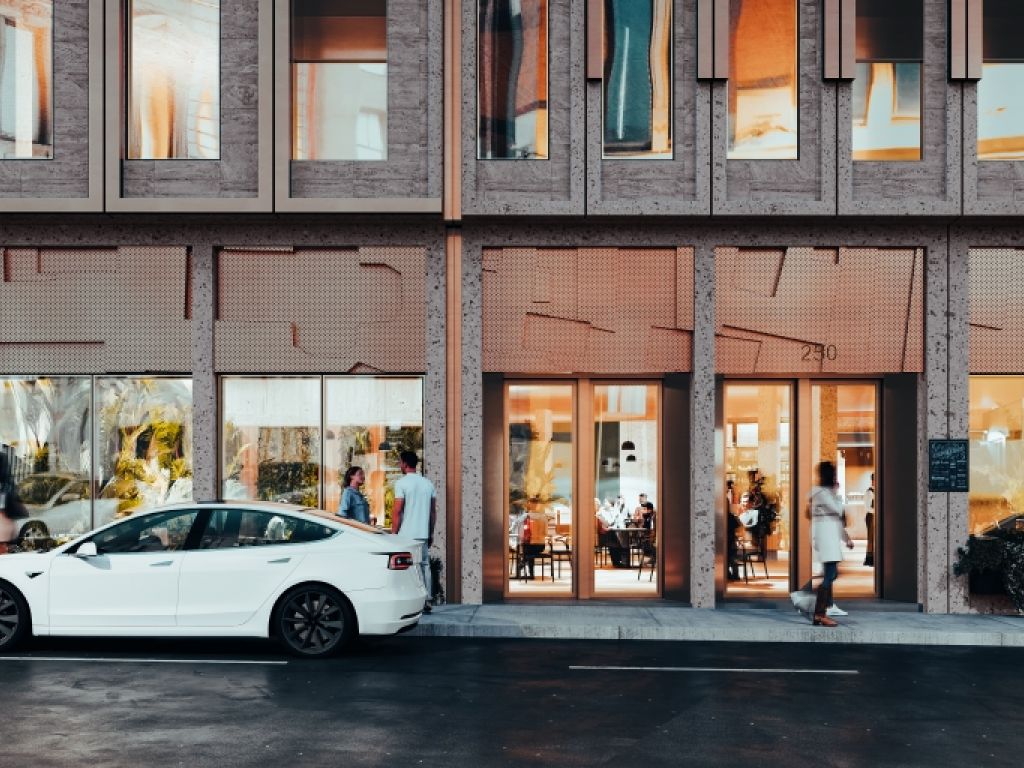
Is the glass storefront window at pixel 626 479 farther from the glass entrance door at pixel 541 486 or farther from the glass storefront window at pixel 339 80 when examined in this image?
the glass storefront window at pixel 339 80

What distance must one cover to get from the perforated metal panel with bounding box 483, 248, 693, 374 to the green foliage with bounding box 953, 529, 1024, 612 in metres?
4.29

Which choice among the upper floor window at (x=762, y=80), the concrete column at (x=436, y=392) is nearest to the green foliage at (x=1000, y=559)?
the upper floor window at (x=762, y=80)

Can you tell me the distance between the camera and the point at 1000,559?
48.1 ft

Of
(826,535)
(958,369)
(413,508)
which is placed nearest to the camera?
(826,535)

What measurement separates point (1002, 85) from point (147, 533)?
12.0 metres

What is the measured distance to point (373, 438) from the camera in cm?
1555

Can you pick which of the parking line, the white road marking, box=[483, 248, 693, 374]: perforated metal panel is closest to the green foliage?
box=[483, 248, 693, 374]: perforated metal panel

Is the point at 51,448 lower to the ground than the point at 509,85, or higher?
lower

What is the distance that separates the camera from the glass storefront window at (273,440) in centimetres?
1555

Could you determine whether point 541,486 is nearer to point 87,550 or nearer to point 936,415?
point 936,415

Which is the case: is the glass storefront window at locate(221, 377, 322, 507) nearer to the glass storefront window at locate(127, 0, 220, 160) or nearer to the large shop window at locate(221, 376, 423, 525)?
the large shop window at locate(221, 376, 423, 525)

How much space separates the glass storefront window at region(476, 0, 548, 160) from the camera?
15.3 m

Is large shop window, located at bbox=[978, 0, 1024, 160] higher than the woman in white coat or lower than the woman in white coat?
higher

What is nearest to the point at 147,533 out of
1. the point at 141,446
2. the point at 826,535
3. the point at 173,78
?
the point at 141,446
